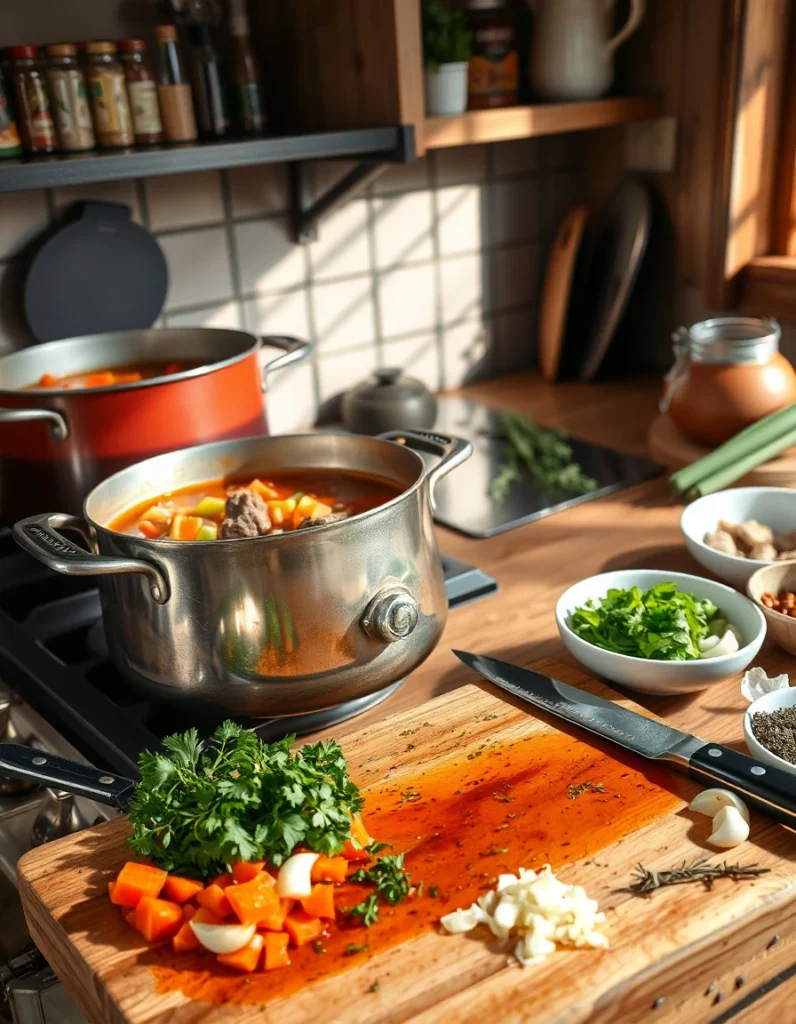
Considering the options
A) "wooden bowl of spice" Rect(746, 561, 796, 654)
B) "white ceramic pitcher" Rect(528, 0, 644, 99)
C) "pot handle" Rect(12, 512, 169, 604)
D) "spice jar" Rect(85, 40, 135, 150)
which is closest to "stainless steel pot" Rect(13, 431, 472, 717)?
"pot handle" Rect(12, 512, 169, 604)

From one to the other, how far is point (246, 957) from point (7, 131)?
100cm

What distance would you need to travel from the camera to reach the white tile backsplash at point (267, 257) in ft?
5.18

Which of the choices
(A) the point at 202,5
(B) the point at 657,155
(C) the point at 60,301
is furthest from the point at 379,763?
(B) the point at 657,155

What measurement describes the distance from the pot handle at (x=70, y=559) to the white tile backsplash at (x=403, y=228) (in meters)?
1.02

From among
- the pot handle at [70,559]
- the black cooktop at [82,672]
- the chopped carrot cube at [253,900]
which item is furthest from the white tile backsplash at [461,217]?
the chopped carrot cube at [253,900]

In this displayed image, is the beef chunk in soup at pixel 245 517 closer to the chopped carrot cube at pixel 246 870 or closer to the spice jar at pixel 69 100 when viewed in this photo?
the chopped carrot cube at pixel 246 870

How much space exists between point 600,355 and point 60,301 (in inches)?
34.3

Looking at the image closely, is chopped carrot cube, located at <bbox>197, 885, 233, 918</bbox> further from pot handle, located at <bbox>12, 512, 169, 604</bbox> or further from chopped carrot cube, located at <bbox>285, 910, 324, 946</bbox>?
pot handle, located at <bbox>12, 512, 169, 604</bbox>

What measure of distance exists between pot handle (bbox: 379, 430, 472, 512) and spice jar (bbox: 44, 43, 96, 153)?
569mm

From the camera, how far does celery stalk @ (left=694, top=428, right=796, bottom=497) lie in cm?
127

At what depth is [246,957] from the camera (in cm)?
64

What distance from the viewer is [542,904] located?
641 millimetres

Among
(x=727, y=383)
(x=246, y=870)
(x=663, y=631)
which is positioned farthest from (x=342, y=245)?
(x=246, y=870)

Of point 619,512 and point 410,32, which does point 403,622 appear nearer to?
point 619,512
